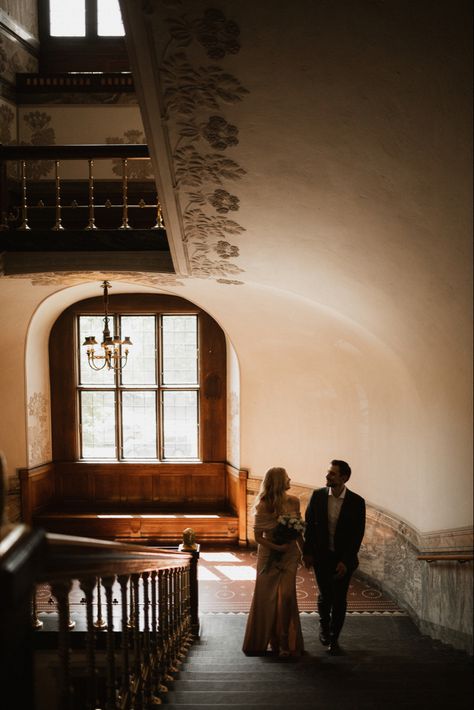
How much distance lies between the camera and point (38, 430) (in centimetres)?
870

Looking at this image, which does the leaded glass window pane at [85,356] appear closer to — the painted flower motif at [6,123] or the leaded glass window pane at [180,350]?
the leaded glass window pane at [180,350]

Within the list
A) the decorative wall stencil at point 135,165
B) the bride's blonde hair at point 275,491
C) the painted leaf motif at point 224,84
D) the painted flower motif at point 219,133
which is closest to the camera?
the painted leaf motif at point 224,84

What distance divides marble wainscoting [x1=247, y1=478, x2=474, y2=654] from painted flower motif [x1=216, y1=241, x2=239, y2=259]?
2.72m

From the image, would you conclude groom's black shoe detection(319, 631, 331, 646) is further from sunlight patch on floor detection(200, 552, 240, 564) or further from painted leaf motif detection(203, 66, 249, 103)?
painted leaf motif detection(203, 66, 249, 103)

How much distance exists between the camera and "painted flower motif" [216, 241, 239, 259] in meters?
4.80

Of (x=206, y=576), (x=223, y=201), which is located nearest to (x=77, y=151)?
(x=223, y=201)

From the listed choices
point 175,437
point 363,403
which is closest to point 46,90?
point 175,437

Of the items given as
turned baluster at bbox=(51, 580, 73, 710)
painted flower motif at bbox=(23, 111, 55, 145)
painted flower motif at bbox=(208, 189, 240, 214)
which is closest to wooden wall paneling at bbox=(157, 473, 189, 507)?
painted flower motif at bbox=(23, 111, 55, 145)

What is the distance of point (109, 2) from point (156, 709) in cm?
908

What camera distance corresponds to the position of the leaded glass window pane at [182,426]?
9133 millimetres

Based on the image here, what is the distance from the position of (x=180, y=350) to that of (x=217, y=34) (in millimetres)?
6918

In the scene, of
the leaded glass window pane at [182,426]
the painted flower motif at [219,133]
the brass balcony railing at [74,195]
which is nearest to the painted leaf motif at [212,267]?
the brass balcony railing at [74,195]

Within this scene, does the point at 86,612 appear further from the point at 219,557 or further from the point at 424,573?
the point at 219,557

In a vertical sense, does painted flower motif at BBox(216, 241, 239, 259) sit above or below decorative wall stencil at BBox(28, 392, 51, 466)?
above
